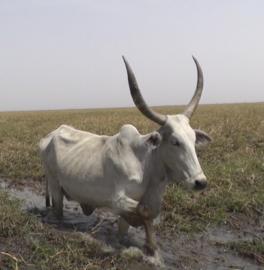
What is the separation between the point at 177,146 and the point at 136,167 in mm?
631

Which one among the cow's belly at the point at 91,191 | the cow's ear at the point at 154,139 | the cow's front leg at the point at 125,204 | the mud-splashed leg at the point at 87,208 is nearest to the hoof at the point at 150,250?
the cow's front leg at the point at 125,204

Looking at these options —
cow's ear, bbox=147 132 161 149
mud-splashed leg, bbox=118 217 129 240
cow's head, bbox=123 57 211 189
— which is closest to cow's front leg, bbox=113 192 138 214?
mud-splashed leg, bbox=118 217 129 240

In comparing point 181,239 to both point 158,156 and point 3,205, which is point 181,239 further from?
point 3,205

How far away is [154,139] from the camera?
5168mm

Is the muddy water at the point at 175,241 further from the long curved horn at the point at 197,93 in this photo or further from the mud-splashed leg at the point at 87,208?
the long curved horn at the point at 197,93

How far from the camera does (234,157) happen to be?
10172 millimetres

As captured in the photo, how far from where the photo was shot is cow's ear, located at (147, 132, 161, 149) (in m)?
5.15

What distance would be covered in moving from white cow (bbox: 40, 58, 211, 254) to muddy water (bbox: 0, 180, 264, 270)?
0.72 ft

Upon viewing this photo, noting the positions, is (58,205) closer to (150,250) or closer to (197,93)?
(150,250)

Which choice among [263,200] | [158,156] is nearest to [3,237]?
[158,156]

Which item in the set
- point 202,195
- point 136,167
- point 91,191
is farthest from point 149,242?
point 202,195

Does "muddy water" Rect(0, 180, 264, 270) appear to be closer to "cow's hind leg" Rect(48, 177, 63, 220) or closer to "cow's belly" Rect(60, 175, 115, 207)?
"cow's hind leg" Rect(48, 177, 63, 220)

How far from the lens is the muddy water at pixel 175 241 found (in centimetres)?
518

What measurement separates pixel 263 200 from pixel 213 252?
2.04 m
